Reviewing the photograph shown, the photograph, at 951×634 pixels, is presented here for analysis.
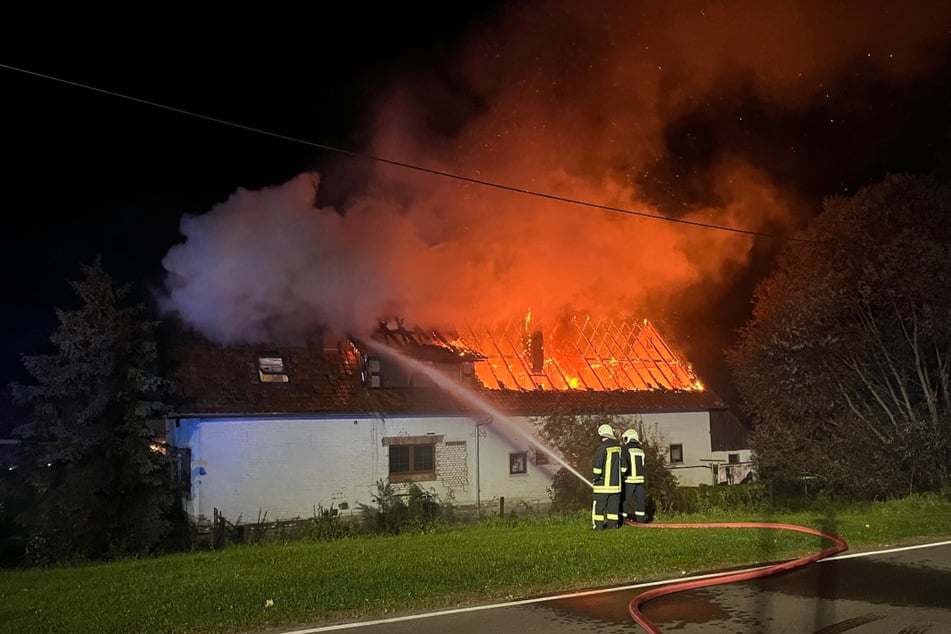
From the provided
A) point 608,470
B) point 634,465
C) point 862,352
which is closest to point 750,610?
point 608,470

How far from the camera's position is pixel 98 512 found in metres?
14.3

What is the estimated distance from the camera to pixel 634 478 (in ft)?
40.6

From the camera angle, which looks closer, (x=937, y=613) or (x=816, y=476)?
(x=937, y=613)

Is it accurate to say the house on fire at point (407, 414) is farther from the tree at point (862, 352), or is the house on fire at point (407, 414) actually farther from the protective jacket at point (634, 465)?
the protective jacket at point (634, 465)

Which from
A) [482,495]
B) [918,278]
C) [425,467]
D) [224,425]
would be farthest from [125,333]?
[918,278]

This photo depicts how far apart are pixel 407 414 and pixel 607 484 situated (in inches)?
386

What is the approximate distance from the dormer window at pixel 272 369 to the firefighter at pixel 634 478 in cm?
1096

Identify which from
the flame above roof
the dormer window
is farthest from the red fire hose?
the dormer window

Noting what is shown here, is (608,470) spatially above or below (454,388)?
below

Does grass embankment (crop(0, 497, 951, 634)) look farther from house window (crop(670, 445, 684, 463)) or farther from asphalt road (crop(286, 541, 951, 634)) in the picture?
house window (crop(670, 445, 684, 463))

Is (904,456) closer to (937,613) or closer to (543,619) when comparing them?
(937,613)

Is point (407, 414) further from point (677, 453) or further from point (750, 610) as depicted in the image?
point (750, 610)

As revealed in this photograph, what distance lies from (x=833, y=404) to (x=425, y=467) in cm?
1079

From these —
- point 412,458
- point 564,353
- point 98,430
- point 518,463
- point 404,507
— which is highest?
point 564,353
